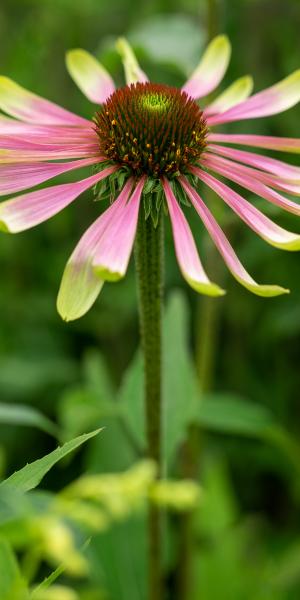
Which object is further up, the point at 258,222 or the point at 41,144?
the point at 41,144

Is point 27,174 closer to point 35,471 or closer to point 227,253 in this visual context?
point 227,253

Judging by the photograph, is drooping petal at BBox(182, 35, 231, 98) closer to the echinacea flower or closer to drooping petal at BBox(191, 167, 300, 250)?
the echinacea flower

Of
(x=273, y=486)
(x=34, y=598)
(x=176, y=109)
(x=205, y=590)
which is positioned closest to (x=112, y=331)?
(x=273, y=486)

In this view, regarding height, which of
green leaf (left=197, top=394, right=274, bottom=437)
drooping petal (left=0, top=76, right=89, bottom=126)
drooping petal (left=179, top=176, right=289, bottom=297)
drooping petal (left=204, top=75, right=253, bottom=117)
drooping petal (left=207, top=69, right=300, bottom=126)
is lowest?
green leaf (left=197, top=394, right=274, bottom=437)

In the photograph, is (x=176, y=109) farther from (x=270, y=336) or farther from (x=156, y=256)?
(x=270, y=336)

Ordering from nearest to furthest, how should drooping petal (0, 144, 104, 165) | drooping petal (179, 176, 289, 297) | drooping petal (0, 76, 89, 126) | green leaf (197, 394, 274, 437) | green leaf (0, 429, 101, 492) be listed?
green leaf (0, 429, 101, 492) < drooping petal (179, 176, 289, 297) < drooping petal (0, 144, 104, 165) < drooping petal (0, 76, 89, 126) < green leaf (197, 394, 274, 437)

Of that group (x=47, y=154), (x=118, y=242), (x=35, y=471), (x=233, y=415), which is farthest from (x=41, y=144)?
(x=233, y=415)

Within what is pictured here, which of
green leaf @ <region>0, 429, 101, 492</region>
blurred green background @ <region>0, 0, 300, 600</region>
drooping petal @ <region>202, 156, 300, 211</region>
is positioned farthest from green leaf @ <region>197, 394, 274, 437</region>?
green leaf @ <region>0, 429, 101, 492</region>
